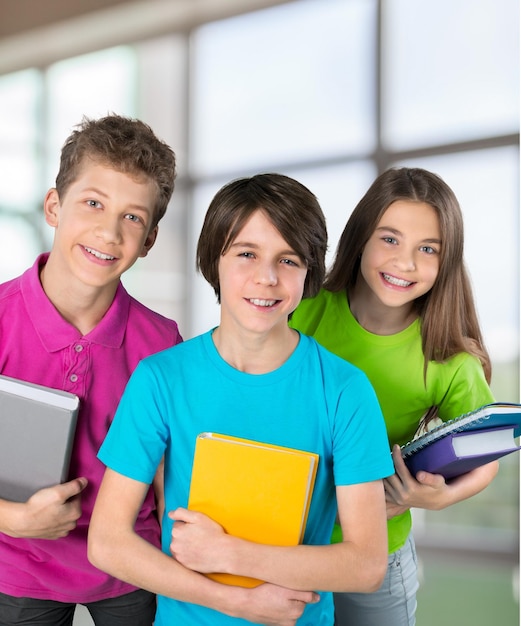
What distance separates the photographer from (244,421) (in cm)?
108

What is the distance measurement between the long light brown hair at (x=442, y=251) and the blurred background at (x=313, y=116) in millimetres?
1870

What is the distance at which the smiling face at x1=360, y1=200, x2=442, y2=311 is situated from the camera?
1.38 m

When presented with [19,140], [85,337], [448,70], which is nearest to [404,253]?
[85,337]

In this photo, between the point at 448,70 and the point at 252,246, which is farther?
the point at 448,70

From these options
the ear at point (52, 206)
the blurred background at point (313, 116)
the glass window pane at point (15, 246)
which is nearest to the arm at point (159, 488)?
the ear at point (52, 206)

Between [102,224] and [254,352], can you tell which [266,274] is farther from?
[102,224]

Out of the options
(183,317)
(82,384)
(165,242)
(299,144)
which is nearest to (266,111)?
(299,144)

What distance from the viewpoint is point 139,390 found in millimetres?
1074

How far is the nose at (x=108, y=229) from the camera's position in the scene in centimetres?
126

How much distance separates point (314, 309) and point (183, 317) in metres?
2.61

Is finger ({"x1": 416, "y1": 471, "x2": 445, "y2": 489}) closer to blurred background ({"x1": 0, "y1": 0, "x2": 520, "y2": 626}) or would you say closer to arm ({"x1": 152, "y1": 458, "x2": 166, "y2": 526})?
arm ({"x1": 152, "y1": 458, "x2": 166, "y2": 526})

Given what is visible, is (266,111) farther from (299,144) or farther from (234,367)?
(234,367)

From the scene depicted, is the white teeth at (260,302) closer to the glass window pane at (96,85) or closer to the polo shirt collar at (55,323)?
the polo shirt collar at (55,323)

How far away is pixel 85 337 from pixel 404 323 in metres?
0.64
